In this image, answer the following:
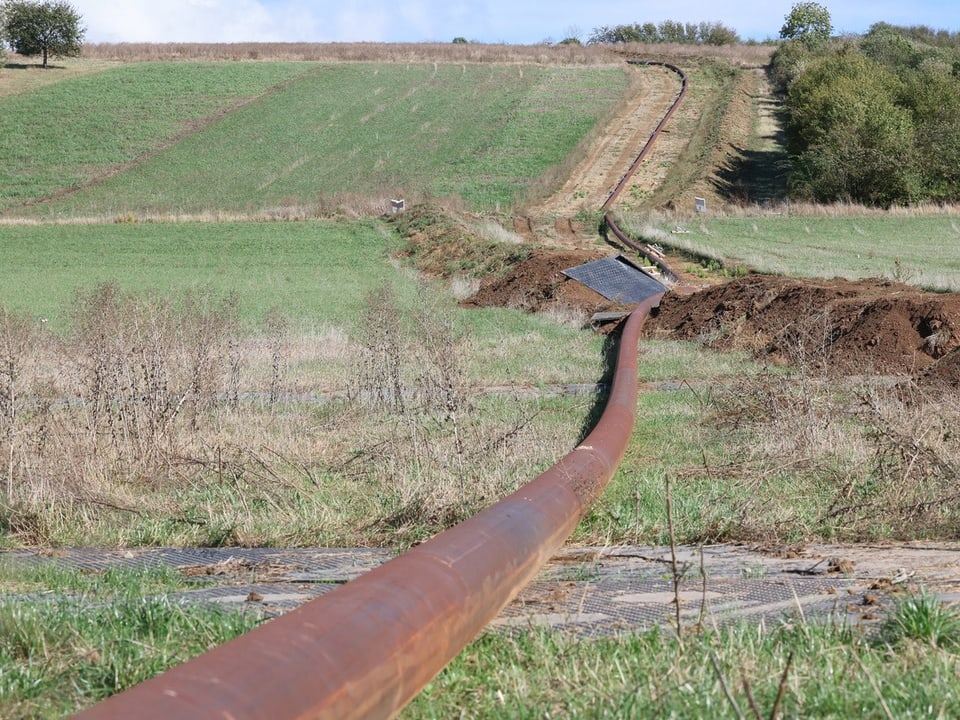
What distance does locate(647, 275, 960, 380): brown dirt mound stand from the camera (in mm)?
14938

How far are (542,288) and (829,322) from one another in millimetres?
10186

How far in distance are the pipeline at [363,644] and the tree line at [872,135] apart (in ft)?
Result: 140

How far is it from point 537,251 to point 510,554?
24809 millimetres

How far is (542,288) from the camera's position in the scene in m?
25.4

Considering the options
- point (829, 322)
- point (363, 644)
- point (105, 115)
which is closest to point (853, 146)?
point (829, 322)

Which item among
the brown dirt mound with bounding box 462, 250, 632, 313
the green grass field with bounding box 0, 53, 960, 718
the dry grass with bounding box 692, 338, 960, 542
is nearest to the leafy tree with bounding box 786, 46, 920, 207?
the green grass field with bounding box 0, 53, 960, 718

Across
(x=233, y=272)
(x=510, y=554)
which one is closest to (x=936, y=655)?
(x=510, y=554)

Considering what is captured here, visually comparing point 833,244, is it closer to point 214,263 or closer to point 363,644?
point 214,263

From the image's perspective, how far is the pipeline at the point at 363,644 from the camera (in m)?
2.42

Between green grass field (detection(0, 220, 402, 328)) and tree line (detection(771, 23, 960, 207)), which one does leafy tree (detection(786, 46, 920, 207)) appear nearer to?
tree line (detection(771, 23, 960, 207))

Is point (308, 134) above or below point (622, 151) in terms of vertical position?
above

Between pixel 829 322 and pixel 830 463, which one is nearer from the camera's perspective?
pixel 830 463

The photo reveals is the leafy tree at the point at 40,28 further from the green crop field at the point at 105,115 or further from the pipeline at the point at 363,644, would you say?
the pipeline at the point at 363,644

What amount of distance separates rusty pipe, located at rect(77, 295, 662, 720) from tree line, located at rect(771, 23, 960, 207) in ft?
140
